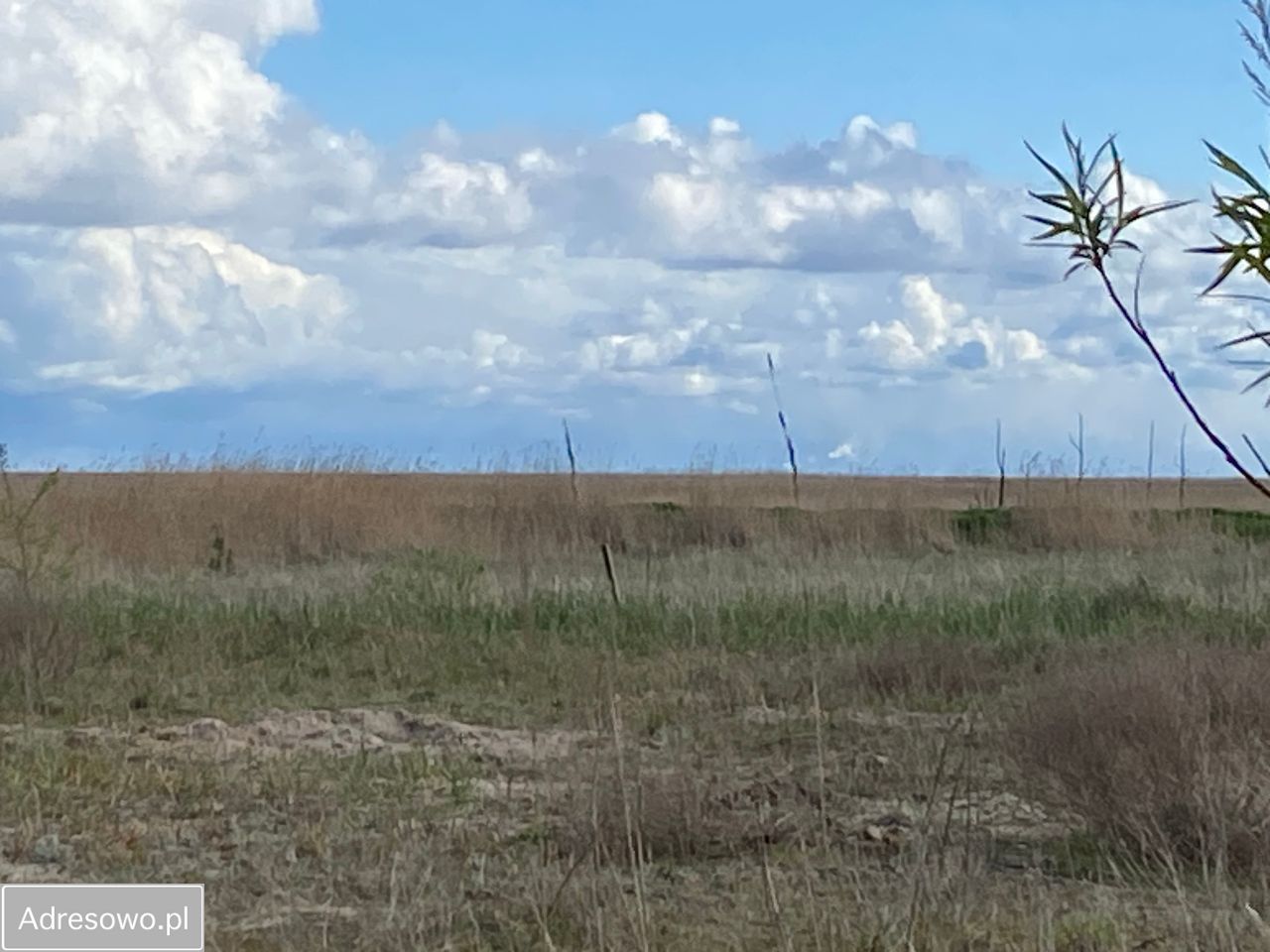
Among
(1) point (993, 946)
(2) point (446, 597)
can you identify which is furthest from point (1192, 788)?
(2) point (446, 597)

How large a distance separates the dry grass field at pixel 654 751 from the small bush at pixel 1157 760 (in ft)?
0.05

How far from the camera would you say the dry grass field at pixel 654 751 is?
200 inches

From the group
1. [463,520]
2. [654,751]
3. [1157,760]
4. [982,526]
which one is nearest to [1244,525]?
[982,526]

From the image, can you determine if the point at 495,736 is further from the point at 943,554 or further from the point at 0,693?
the point at 943,554

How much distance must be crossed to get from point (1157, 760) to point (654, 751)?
2.55 metres

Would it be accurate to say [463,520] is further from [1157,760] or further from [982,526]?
[1157,760]

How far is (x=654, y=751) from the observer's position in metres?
7.98

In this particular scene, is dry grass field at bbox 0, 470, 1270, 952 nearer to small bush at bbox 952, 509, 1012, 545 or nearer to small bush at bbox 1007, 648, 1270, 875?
small bush at bbox 1007, 648, 1270, 875

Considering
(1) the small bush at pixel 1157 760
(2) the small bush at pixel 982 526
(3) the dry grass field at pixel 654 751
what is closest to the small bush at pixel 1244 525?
(2) the small bush at pixel 982 526

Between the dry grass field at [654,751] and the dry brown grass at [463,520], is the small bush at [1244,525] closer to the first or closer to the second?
the dry brown grass at [463,520]

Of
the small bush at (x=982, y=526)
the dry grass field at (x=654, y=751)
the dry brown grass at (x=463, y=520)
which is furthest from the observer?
the small bush at (x=982, y=526)

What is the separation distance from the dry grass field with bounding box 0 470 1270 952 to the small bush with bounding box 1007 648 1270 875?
0.05 ft

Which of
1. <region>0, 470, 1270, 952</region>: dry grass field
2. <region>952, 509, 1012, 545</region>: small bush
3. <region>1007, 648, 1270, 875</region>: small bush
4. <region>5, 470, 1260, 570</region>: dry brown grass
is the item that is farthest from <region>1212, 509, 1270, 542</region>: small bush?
<region>1007, 648, 1270, 875</region>: small bush

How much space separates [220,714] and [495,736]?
5.27 ft
